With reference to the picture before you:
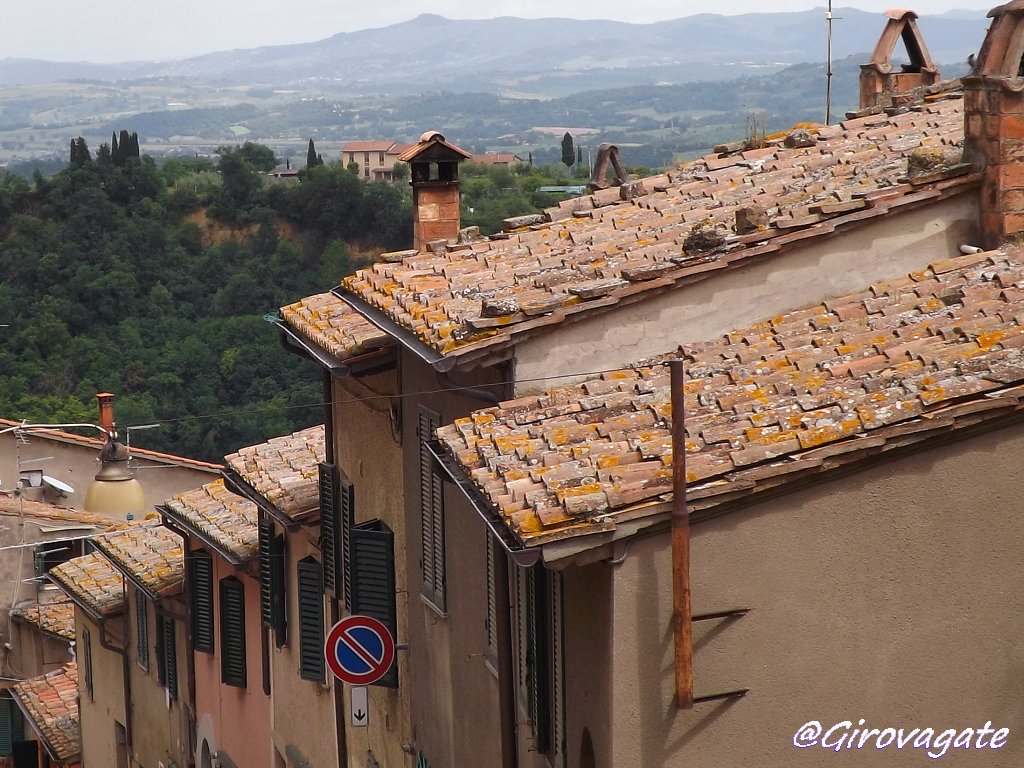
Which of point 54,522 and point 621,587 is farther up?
point 621,587

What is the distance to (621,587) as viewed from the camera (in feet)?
22.2

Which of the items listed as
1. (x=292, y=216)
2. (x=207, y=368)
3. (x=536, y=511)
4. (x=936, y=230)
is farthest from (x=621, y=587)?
(x=292, y=216)

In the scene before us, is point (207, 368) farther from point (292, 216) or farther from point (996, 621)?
point (996, 621)

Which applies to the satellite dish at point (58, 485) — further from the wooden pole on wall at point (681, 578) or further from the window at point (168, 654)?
the wooden pole on wall at point (681, 578)

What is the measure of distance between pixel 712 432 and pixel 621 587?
31.9 inches

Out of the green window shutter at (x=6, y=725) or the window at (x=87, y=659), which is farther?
the green window shutter at (x=6, y=725)

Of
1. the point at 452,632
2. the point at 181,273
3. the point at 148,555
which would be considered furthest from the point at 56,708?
the point at 181,273

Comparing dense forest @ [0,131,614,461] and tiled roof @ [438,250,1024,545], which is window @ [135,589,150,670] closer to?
tiled roof @ [438,250,1024,545]

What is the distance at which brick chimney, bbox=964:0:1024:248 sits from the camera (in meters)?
8.48

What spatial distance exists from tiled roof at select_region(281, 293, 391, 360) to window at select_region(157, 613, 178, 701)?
7942mm

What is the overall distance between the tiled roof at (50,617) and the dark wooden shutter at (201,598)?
29.1 feet

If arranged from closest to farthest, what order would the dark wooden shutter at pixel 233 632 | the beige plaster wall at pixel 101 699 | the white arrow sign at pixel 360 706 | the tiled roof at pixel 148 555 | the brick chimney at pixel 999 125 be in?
the brick chimney at pixel 999 125 < the white arrow sign at pixel 360 706 < the dark wooden shutter at pixel 233 632 < the tiled roof at pixel 148 555 < the beige plaster wall at pixel 101 699

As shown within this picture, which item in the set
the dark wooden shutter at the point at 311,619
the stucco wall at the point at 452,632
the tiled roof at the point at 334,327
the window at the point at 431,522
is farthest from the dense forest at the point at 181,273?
the window at the point at 431,522

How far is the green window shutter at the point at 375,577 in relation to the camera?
12.0 metres
